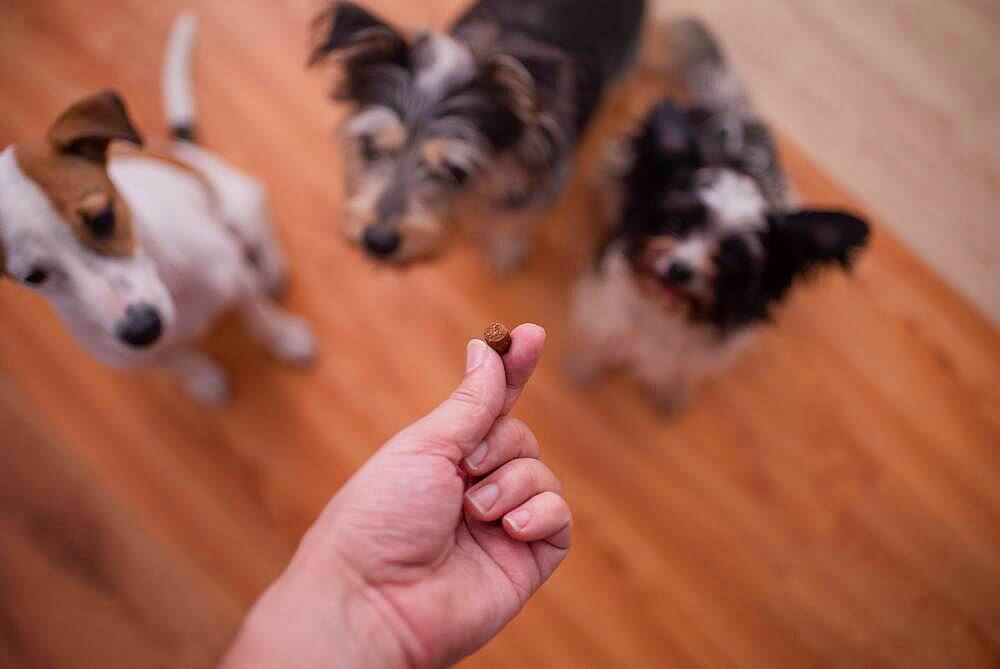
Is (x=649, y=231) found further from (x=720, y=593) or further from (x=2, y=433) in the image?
(x=2, y=433)

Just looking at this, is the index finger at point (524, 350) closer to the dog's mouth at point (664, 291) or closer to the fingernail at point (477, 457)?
the fingernail at point (477, 457)

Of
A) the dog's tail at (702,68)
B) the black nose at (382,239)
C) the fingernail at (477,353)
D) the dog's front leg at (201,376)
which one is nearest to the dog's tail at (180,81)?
the dog's front leg at (201,376)

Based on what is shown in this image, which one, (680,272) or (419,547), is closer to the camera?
(419,547)

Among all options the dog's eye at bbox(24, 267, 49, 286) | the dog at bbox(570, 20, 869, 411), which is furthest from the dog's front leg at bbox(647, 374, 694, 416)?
the dog's eye at bbox(24, 267, 49, 286)

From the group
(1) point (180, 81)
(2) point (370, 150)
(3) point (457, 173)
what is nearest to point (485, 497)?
(3) point (457, 173)

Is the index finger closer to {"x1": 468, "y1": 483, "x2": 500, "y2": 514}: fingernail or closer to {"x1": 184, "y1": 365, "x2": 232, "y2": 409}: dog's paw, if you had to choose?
{"x1": 468, "y1": 483, "x2": 500, "y2": 514}: fingernail

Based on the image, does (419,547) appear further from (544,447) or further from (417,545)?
(544,447)
